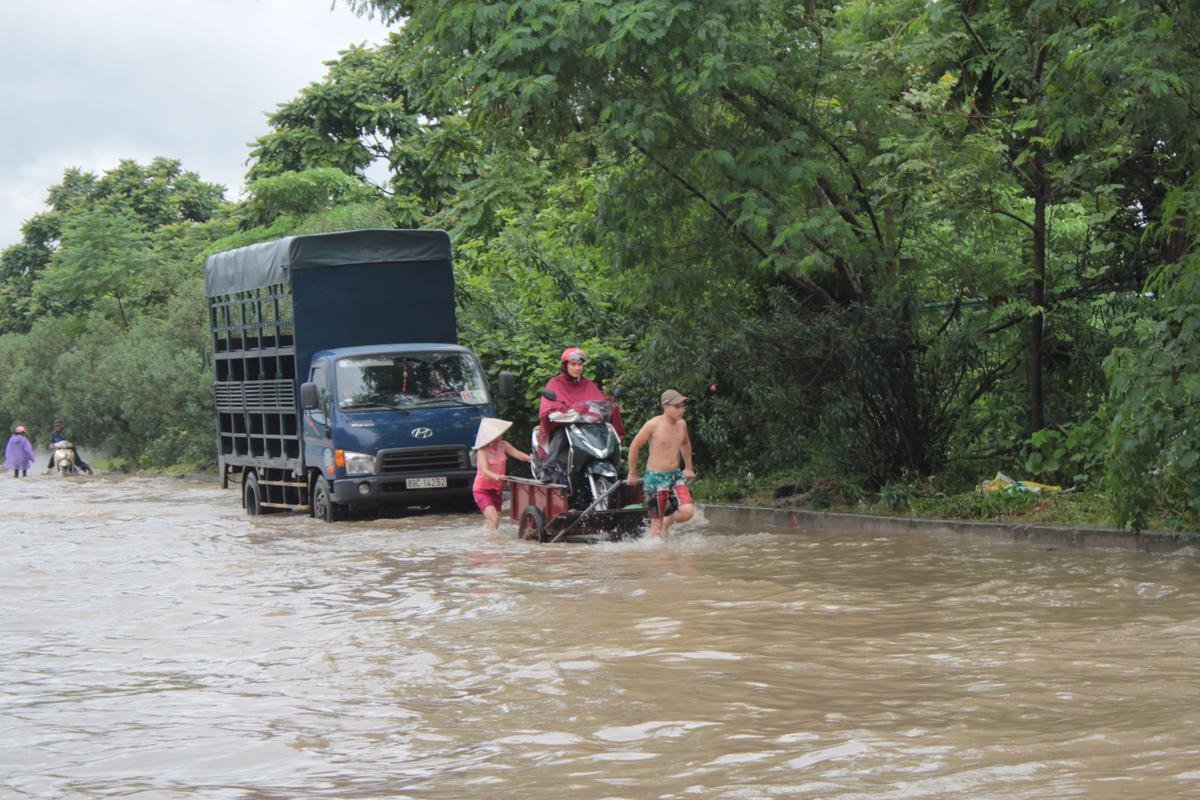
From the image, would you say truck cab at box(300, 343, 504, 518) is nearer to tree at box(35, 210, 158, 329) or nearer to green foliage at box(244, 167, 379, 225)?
green foliage at box(244, 167, 379, 225)

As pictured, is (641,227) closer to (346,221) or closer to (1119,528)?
(1119,528)

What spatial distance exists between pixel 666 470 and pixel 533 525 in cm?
155

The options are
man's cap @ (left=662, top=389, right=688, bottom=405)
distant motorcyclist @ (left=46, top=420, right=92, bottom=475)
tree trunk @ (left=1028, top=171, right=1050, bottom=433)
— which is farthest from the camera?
distant motorcyclist @ (left=46, top=420, right=92, bottom=475)

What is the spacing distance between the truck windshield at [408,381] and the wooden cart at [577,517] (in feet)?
13.0

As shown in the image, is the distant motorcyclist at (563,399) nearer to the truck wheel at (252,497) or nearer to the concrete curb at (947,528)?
the concrete curb at (947,528)

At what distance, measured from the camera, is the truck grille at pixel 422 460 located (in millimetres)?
18781

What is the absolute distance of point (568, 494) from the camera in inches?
579

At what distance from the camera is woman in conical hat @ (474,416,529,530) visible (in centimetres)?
1620

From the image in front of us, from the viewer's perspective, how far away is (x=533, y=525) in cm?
1548

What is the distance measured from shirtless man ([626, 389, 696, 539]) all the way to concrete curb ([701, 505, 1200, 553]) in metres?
1.71

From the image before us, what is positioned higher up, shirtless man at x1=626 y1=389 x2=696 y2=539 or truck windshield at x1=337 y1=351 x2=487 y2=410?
truck windshield at x1=337 y1=351 x2=487 y2=410

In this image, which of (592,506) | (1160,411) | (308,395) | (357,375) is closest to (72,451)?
(357,375)

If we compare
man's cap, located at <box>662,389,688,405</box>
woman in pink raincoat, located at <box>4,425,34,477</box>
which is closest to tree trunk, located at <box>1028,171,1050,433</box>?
man's cap, located at <box>662,389,688,405</box>

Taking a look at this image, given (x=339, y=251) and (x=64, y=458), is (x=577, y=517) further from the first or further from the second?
(x=64, y=458)
